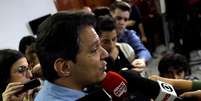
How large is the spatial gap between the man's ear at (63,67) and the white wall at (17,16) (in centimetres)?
351

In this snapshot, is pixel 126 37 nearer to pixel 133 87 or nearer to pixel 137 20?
pixel 133 87

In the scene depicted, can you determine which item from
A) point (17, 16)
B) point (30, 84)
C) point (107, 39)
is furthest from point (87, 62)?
point (17, 16)

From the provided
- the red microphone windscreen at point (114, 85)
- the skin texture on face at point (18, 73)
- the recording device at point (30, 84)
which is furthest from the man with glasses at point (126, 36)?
the red microphone windscreen at point (114, 85)

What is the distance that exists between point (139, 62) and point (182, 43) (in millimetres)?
2952

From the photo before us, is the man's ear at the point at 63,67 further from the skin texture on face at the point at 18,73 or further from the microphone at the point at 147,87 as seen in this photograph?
the skin texture on face at the point at 18,73

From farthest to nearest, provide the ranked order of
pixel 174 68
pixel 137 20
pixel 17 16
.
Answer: pixel 137 20, pixel 17 16, pixel 174 68

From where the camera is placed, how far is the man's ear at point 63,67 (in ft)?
4.24

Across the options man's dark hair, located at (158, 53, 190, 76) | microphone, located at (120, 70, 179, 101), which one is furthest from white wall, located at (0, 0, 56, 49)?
microphone, located at (120, 70, 179, 101)

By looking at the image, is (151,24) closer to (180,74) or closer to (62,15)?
(180,74)

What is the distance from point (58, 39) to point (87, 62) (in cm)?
12

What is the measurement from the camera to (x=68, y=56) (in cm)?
129

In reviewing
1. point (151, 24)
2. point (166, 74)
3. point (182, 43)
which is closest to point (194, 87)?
point (166, 74)

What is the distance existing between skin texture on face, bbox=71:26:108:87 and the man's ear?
16mm

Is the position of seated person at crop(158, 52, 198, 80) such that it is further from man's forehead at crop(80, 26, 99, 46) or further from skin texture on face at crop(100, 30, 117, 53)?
man's forehead at crop(80, 26, 99, 46)
